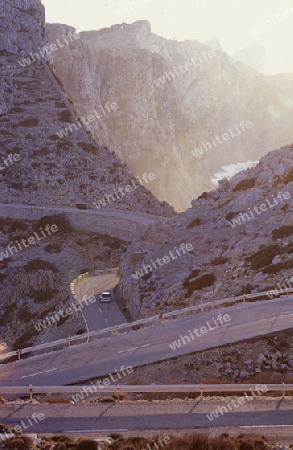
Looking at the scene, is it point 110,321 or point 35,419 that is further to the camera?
point 110,321

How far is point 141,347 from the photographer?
2422cm

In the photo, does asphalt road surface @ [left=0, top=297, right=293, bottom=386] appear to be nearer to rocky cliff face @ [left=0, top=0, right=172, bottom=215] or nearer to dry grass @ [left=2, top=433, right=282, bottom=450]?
dry grass @ [left=2, top=433, right=282, bottom=450]

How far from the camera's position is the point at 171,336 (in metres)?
25.1

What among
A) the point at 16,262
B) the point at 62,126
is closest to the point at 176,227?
the point at 16,262

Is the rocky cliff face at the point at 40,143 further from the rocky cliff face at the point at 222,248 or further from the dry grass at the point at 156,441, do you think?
the dry grass at the point at 156,441

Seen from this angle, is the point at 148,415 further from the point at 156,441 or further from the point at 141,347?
the point at 141,347

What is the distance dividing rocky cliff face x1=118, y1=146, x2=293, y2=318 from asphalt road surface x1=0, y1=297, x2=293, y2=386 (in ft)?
9.66

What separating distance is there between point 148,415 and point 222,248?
2308 centimetres

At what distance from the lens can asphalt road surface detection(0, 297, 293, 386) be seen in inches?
888

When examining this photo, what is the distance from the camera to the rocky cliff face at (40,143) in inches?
3179

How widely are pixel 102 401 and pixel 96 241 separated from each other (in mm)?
50445

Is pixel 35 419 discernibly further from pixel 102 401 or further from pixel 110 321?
pixel 110 321

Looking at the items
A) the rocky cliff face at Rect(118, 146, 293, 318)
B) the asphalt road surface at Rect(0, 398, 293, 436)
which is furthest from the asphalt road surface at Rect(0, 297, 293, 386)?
the asphalt road surface at Rect(0, 398, 293, 436)

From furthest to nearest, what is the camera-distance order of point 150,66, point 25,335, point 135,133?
1. point 150,66
2. point 135,133
3. point 25,335
